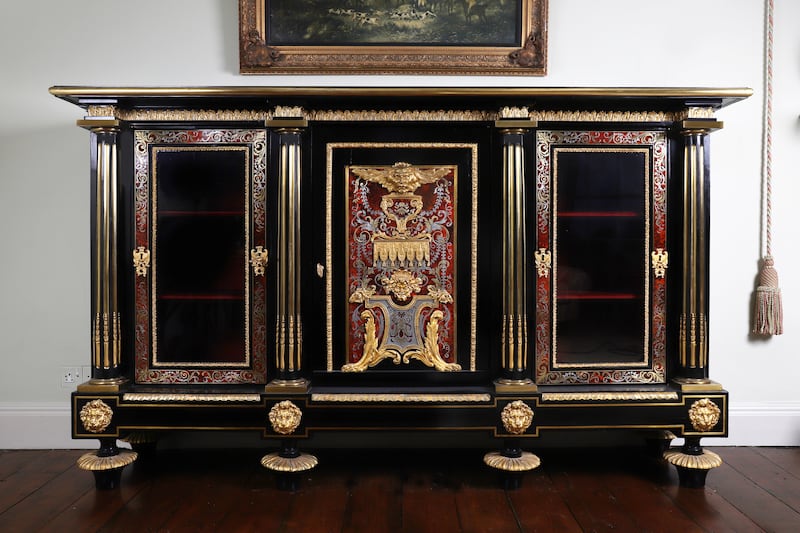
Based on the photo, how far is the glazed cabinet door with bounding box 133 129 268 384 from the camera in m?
2.83

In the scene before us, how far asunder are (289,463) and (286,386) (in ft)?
1.14

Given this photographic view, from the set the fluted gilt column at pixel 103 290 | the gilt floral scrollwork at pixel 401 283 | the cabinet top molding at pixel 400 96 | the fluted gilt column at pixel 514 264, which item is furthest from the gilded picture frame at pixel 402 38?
the gilt floral scrollwork at pixel 401 283

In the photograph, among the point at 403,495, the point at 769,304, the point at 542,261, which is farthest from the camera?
the point at 769,304

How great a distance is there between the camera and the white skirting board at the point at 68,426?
3.32 metres

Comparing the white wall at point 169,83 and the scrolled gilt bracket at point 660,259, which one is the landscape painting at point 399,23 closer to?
the white wall at point 169,83

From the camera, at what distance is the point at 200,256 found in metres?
2.86

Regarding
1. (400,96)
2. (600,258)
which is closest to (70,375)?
(400,96)

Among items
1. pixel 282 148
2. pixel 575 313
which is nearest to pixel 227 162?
pixel 282 148

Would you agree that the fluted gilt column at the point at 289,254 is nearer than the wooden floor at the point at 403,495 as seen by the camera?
No

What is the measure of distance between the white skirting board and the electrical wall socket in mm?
115

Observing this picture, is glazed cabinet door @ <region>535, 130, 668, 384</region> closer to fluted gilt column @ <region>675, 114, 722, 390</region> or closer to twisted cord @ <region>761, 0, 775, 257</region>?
fluted gilt column @ <region>675, 114, 722, 390</region>

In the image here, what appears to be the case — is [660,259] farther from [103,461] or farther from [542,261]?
[103,461]

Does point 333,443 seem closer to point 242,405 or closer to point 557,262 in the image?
point 242,405

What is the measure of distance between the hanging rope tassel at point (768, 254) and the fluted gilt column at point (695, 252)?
0.76 metres
